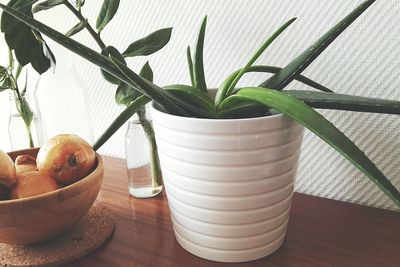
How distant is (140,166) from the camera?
0.58 m

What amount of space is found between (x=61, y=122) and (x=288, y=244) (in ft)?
2.01

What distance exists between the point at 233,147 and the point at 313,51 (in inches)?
4.5

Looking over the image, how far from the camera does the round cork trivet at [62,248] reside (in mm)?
392

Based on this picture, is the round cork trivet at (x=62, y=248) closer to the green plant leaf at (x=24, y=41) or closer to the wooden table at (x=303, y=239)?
the wooden table at (x=303, y=239)

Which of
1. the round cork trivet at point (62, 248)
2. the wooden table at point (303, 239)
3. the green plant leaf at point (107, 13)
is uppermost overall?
the green plant leaf at point (107, 13)

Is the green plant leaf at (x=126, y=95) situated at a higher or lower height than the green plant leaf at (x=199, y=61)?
lower

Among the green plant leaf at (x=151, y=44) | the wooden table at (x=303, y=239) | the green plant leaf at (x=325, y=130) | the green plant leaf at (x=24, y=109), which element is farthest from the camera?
the green plant leaf at (x=24, y=109)

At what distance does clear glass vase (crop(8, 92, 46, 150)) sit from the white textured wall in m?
0.22

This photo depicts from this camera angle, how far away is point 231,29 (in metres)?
0.54

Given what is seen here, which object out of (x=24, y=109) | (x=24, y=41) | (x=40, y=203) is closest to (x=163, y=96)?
(x=40, y=203)

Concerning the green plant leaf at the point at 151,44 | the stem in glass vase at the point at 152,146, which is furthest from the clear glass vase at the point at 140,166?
the green plant leaf at the point at 151,44

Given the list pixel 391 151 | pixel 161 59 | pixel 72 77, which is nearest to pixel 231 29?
pixel 161 59

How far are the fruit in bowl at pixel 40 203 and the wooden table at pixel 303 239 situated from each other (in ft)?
0.17

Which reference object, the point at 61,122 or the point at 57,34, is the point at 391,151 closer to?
the point at 57,34
